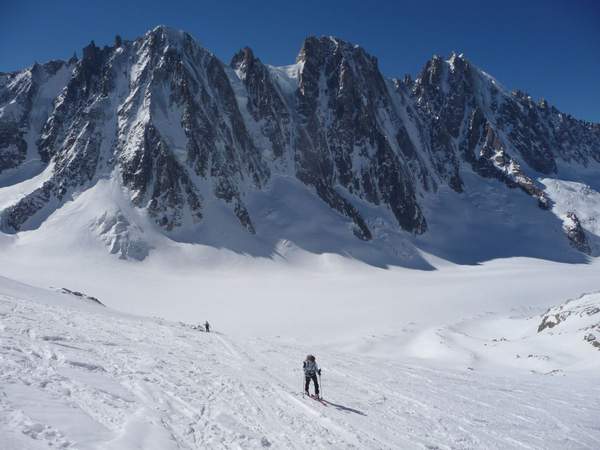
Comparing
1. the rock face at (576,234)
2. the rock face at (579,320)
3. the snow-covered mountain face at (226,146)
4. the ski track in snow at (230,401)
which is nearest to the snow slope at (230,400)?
the ski track in snow at (230,401)

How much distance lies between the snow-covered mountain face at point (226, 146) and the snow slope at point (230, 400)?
56.5 m

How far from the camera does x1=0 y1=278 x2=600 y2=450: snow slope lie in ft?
29.9

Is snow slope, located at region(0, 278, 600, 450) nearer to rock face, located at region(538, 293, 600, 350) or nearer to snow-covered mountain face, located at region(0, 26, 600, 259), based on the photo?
rock face, located at region(538, 293, 600, 350)

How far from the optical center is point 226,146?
3583 inches

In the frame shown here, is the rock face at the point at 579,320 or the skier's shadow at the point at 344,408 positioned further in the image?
the rock face at the point at 579,320

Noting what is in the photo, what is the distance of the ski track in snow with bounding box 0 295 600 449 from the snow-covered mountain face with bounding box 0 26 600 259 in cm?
5678

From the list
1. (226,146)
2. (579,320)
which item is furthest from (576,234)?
(226,146)

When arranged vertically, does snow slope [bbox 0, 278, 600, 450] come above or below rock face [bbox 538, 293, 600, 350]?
below

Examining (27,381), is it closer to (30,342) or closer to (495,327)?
(30,342)

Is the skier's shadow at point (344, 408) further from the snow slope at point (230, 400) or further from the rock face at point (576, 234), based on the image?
the rock face at point (576, 234)

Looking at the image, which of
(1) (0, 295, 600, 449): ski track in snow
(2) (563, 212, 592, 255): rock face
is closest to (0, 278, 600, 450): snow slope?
(1) (0, 295, 600, 449): ski track in snow

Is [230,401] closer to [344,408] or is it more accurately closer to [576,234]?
[344,408]

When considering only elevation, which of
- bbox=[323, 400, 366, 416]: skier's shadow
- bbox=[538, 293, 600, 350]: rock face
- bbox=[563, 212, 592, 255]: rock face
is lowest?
bbox=[323, 400, 366, 416]: skier's shadow

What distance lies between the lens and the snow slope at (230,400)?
359 inches
